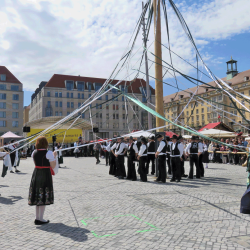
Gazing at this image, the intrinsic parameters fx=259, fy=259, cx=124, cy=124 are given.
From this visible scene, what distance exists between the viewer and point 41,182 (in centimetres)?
518

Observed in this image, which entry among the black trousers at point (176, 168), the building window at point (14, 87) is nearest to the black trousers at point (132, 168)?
the black trousers at point (176, 168)

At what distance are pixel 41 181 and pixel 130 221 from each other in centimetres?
193

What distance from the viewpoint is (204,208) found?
5918 millimetres

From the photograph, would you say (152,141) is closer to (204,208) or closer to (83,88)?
(204,208)

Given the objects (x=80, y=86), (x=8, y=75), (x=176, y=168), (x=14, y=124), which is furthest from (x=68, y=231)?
(x=80, y=86)

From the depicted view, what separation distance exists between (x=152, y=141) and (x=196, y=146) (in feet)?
6.30

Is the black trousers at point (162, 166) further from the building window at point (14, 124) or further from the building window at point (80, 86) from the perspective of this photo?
the building window at point (80, 86)

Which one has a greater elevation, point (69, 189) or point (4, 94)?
point (4, 94)

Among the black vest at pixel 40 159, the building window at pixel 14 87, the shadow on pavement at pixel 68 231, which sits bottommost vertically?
the shadow on pavement at pixel 68 231

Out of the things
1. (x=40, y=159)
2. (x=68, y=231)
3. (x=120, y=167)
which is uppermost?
(x=40, y=159)

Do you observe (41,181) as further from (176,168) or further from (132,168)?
(176,168)

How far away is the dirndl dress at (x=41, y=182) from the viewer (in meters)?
5.11

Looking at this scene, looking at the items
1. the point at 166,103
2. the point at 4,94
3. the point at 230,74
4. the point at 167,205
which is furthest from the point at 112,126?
the point at 167,205

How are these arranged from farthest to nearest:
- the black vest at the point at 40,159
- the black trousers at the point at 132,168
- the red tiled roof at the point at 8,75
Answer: the red tiled roof at the point at 8,75, the black trousers at the point at 132,168, the black vest at the point at 40,159
